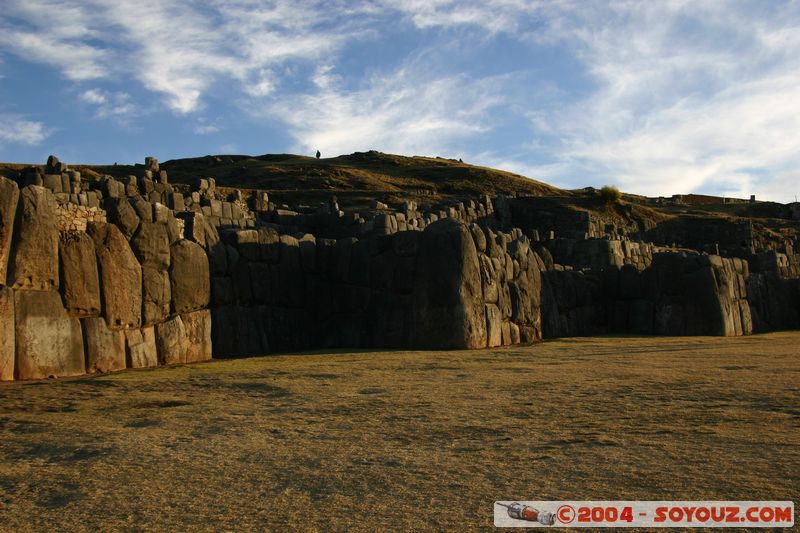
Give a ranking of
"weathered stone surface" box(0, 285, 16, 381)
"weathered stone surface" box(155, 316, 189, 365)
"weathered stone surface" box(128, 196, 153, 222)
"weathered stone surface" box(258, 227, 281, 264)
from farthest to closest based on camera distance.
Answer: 1. "weathered stone surface" box(258, 227, 281, 264)
2. "weathered stone surface" box(128, 196, 153, 222)
3. "weathered stone surface" box(155, 316, 189, 365)
4. "weathered stone surface" box(0, 285, 16, 381)

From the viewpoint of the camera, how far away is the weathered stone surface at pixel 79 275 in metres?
14.8

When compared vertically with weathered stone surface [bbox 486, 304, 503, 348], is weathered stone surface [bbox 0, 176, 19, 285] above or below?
above

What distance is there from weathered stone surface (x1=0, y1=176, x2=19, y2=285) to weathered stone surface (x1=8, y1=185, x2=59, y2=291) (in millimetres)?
119

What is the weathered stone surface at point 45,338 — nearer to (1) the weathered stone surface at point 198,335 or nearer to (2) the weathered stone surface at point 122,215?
(2) the weathered stone surface at point 122,215

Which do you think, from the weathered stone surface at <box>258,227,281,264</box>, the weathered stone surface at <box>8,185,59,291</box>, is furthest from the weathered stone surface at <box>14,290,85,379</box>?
the weathered stone surface at <box>258,227,281,264</box>

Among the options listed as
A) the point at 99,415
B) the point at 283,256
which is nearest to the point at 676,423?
the point at 99,415

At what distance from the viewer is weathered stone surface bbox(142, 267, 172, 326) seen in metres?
17.0

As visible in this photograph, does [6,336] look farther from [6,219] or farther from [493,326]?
[493,326]

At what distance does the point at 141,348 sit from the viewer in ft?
54.0

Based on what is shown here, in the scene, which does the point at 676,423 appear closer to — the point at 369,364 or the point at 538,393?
the point at 538,393

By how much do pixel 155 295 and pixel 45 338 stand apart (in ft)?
11.5

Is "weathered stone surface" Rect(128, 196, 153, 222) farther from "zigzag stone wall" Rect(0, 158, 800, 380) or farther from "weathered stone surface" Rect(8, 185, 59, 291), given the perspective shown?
"weathered stone surface" Rect(8, 185, 59, 291)

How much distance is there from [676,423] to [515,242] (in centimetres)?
1727

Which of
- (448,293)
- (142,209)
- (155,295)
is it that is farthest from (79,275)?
(448,293)
